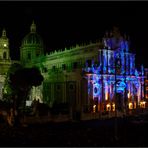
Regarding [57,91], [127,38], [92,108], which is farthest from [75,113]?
[127,38]

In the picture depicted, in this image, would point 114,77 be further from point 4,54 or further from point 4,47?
point 4,47

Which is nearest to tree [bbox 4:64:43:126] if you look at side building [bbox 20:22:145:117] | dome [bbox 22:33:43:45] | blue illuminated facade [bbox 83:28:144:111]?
side building [bbox 20:22:145:117]

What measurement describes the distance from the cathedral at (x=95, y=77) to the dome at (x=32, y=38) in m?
9.76

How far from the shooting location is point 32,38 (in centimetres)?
8731

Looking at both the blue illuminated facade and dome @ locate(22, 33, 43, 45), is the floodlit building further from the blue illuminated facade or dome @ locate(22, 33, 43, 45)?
the blue illuminated facade

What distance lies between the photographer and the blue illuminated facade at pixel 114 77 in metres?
63.5

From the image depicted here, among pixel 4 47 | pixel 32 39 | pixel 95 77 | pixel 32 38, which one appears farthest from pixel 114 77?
pixel 4 47

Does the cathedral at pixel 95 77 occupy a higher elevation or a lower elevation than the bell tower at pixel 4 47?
lower

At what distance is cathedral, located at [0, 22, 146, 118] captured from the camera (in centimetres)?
6316

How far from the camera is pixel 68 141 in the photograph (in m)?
25.2

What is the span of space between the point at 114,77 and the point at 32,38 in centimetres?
2934

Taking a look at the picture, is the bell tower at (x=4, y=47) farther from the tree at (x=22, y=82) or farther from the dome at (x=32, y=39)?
the tree at (x=22, y=82)

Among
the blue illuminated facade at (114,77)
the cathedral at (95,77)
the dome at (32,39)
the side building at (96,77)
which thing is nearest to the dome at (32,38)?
the dome at (32,39)

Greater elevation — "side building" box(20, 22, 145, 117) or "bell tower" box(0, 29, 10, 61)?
"bell tower" box(0, 29, 10, 61)
